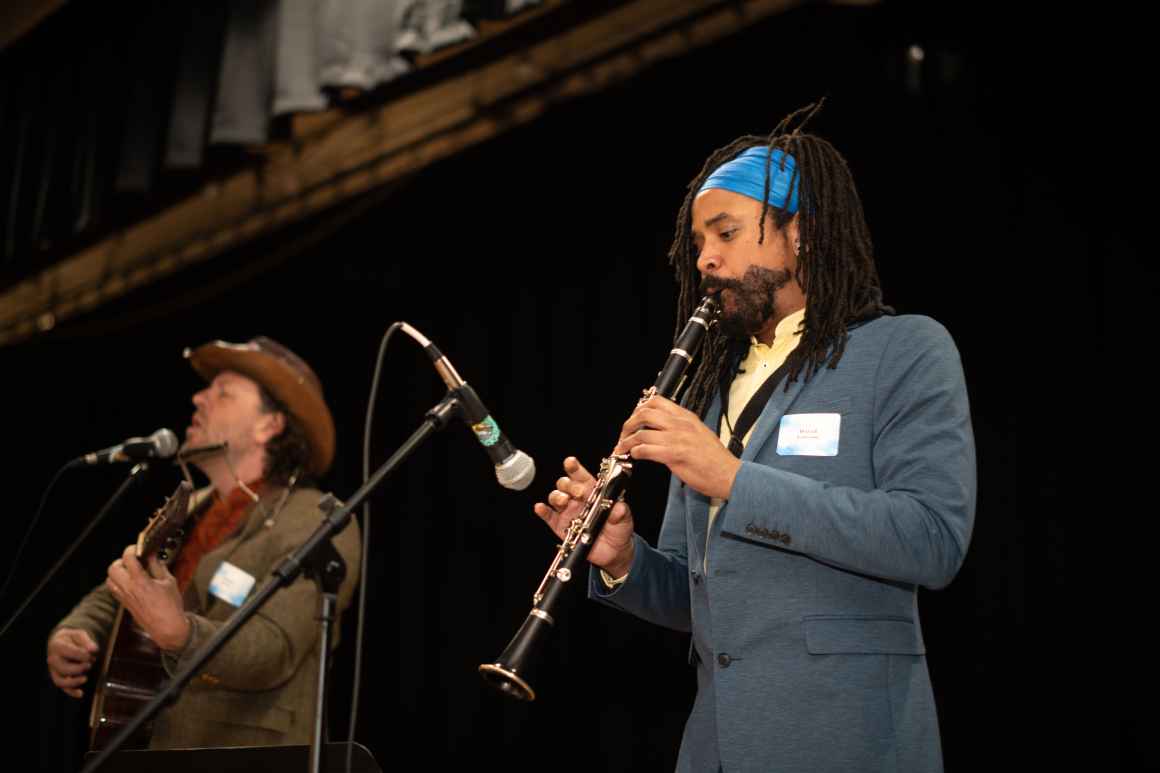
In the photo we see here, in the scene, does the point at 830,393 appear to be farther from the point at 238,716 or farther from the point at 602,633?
the point at 602,633

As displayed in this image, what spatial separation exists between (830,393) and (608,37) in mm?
2647

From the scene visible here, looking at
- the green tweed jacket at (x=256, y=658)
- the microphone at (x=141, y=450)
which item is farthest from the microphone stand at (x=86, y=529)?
the green tweed jacket at (x=256, y=658)

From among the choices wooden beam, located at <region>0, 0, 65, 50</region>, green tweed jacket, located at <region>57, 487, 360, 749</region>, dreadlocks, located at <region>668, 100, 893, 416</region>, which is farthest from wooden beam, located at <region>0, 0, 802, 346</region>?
green tweed jacket, located at <region>57, 487, 360, 749</region>

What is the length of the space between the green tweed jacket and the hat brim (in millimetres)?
388

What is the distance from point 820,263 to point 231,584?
77.0 inches

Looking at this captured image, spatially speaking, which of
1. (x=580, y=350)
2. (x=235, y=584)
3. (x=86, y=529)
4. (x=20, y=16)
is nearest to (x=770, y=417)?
(x=86, y=529)

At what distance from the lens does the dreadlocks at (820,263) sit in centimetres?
205

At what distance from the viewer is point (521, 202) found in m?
4.58

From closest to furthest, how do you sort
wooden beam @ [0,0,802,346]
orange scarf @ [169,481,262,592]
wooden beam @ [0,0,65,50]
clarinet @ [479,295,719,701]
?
clarinet @ [479,295,719,701], orange scarf @ [169,481,262,592], wooden beam @ [0,0,802,346], wooden beam @ [0,0,65,50]

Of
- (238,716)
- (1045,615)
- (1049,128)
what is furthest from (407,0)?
(1045,615)

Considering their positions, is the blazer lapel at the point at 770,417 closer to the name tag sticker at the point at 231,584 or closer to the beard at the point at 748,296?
the beard at the point at 748,296

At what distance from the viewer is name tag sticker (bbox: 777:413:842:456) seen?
1.93m

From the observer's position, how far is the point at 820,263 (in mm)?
2125

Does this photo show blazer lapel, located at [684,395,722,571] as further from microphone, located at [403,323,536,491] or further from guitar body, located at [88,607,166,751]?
guitar body, located at [88,607,166,751]
